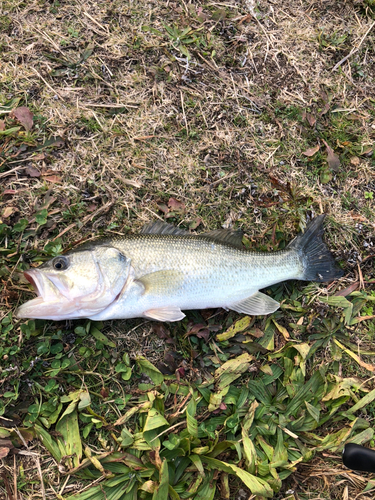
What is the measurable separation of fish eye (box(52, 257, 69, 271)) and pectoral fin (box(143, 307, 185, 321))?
0.87m

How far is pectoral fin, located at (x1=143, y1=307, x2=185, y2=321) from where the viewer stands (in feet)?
10.3

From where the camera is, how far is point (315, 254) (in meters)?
3.65

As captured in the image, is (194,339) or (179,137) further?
(179,137)

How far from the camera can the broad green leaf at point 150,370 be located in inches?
132

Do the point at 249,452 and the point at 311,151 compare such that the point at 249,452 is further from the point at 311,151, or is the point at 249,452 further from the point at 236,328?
the point at 311,151

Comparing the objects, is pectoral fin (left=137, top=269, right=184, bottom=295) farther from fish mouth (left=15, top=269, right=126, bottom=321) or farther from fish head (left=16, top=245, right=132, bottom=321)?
fish mouth (left=15, top=269, right=126, bottom=321)

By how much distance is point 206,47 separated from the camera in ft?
13.0

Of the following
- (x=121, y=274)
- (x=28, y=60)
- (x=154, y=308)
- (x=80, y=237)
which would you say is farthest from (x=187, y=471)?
(x=28, y=60)

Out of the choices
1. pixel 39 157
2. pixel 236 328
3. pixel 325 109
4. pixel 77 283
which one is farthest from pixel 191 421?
pixel 325 109

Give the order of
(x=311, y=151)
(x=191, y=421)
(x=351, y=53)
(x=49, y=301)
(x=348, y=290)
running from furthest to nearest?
(x=351, y=53), (x=311, y=151), (x=348, y=290), (x=191, y=421), (x=49, y=301)

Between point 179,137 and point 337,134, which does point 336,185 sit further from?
point 179,137

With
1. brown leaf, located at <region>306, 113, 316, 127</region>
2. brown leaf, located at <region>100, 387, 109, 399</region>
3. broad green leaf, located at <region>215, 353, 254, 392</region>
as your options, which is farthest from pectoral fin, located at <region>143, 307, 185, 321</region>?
brown leaf, located at <region>306, 113, 316, 127</region>

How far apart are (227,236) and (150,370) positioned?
5.33ft

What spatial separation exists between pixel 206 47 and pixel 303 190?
2.09 meters
